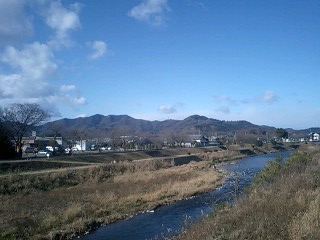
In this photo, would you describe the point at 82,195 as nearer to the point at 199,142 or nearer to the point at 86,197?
the point at 86,197

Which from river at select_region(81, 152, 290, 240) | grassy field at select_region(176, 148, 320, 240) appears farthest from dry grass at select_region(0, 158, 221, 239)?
grassy field at select_region(176, 148, 320, 240)

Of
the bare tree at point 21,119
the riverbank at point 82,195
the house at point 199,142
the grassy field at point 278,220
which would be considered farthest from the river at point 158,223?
the house at point 199,142

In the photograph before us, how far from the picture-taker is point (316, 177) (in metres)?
15.5

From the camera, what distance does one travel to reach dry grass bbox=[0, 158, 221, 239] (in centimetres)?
2008

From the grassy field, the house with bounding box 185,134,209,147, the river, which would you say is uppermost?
the house with bounding box 185,134,209,147

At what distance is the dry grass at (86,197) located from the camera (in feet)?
65.9

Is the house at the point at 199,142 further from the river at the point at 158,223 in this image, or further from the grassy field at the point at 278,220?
the grassy field at the point at 278,220

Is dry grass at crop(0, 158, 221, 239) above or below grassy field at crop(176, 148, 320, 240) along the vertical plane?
below

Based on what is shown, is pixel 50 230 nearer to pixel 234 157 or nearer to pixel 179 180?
pixel 179 180

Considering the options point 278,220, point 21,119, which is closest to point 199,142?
point 21,119

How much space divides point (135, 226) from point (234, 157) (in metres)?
57.3

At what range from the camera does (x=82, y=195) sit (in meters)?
29.1

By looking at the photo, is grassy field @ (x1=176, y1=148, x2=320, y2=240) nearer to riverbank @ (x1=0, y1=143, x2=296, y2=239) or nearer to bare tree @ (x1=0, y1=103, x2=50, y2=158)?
riverbank @ (x1=0, y1=143, x2=296, y2=239)

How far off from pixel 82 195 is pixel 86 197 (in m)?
0.94
